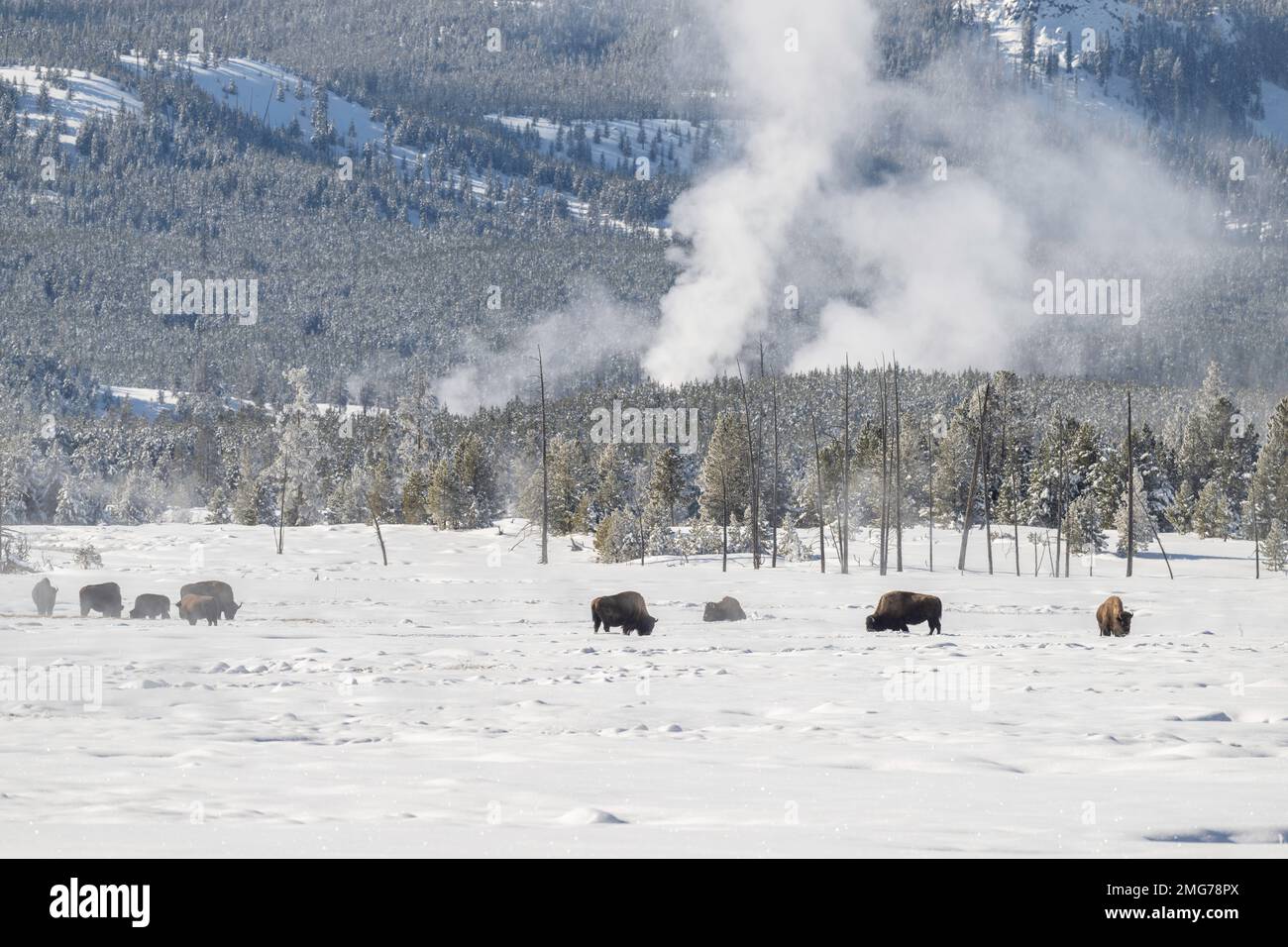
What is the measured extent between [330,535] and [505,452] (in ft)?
220

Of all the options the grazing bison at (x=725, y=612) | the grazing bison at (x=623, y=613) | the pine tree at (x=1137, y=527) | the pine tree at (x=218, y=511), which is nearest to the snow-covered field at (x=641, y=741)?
the grazing bison at (x=623, y=613)

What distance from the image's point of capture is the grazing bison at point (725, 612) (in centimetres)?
2909

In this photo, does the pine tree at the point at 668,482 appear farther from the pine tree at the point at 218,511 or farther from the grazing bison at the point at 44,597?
the grazing bison at the point at 44,597

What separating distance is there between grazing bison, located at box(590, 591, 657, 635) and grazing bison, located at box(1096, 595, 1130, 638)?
28.1 ft

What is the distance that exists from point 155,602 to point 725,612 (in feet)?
38.7

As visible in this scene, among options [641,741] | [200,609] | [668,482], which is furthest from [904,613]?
[668,482]

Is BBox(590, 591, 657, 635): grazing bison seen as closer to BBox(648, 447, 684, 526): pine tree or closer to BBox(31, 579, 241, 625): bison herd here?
BBox(31, 579, 241, 625): bison herd

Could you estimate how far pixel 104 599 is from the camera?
26.7 metres

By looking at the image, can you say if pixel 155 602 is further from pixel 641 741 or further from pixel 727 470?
pixel 727 470

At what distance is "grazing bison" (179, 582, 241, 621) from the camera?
26141mm

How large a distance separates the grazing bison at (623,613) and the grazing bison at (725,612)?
3.89 m

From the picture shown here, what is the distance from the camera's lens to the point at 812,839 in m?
7.29

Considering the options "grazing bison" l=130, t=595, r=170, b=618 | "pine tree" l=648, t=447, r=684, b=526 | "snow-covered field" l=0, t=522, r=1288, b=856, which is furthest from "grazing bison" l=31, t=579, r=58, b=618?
"pine tree" l=648, t=447, r=684, b=526
